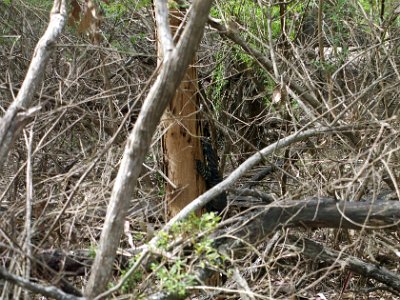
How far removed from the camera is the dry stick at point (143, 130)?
115 inches

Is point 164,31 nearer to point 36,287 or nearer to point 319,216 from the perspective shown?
point 36,287

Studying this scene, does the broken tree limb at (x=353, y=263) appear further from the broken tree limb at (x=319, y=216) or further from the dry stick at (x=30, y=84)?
the dry stick at (x=30, y=84)

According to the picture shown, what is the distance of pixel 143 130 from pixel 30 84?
71 cm

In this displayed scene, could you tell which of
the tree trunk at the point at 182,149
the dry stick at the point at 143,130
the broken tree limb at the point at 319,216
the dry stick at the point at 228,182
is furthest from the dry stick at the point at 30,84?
the tree trunk at the point at 182,149

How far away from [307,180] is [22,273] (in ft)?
8.90

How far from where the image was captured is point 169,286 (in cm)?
329

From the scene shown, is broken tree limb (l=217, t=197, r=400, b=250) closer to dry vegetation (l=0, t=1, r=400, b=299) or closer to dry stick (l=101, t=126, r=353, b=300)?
dry vegetation (l=0, t=1, r=400, b=299)

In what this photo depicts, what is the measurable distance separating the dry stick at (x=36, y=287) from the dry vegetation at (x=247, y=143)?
9.7 inches

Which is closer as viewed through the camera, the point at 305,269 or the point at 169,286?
the point at 169,286

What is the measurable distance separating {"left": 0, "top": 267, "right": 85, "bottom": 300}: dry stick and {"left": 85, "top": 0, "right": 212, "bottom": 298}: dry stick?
0.12 metres

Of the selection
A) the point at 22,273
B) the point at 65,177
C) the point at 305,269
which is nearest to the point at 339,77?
the point at 305,269

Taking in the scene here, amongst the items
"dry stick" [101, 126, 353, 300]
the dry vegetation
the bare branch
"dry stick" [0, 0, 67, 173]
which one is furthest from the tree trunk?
the bare branch

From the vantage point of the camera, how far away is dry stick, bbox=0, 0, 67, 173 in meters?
3.11

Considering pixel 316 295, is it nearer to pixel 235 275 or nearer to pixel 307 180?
pixel 307 180
